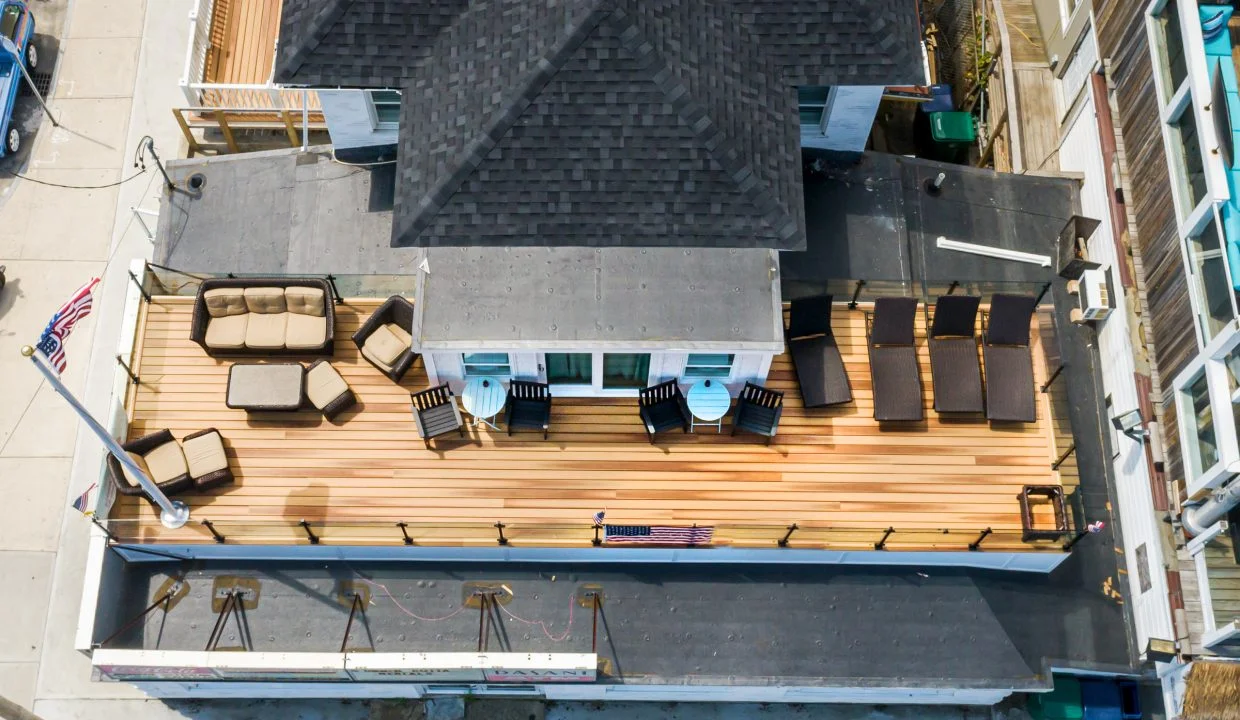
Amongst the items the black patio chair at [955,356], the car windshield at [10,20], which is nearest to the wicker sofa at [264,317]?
the black patio chair at [955,356]

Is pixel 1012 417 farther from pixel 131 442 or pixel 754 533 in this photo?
pixel 131 442

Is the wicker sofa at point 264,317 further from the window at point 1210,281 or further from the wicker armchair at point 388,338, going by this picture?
the window at point 1210,281

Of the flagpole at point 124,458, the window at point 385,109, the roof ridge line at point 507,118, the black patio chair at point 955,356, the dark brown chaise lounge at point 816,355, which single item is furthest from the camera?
the window at point 385,109

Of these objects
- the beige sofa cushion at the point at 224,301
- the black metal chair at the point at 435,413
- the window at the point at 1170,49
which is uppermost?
the window at the point at 1170,49

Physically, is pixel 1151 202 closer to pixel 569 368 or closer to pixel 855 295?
pixel 855 295

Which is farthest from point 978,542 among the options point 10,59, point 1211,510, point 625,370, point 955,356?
point 10,59

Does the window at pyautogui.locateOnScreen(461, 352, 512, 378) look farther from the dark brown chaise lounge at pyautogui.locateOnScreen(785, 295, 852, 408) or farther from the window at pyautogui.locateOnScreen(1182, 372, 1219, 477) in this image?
the window at pyautogui.locateOnScreen(1182, 372, 1219, 477)

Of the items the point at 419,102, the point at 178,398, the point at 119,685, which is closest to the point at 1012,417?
the point at 419,102
